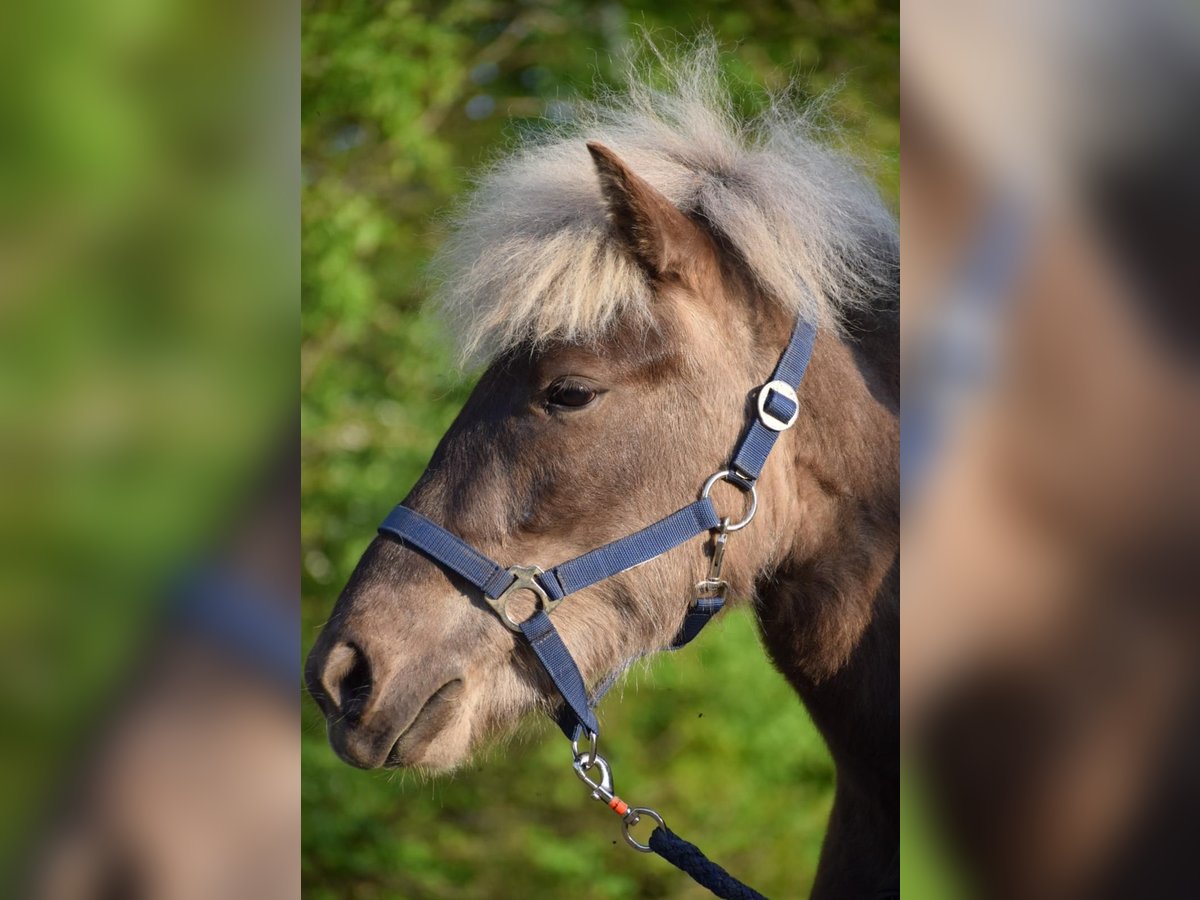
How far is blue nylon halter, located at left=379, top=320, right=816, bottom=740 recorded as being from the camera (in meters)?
1.60

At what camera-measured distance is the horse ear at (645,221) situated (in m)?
1.56

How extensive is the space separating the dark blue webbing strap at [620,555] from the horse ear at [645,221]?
1.35 ft

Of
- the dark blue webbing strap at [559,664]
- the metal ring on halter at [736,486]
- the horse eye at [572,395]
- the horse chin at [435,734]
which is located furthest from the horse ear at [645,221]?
the horse chin at [435,734]

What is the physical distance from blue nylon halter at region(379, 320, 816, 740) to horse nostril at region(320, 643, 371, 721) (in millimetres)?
189

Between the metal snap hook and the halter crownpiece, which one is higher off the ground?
the halter crownpiece
